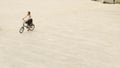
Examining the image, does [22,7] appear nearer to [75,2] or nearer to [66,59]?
[75,2]

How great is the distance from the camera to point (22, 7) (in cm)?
2997

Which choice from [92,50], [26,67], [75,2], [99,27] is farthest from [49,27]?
[75,2]

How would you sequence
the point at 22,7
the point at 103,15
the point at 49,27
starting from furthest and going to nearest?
the point at 22,7 < the point at 103,15 < the point at 49,27

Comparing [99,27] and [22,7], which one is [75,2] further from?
[99,27]

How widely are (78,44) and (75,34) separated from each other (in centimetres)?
225

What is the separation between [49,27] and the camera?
21422 millimetres

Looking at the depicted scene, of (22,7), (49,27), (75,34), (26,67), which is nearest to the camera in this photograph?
(26,67)

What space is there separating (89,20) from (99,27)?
95.9 inches

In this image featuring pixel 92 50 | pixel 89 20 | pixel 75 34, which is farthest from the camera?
pixel 89 20

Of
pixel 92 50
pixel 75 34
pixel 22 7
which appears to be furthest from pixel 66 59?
pixel 22 7

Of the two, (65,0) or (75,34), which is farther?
(65,0)

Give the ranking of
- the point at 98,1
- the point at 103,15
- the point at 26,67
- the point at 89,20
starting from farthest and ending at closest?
the point at 98,1 < the point at 103,15 < the point at 89,20 < the point at 26,67

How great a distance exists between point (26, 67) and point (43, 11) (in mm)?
14424

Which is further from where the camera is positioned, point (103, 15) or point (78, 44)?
point (103, 15)
